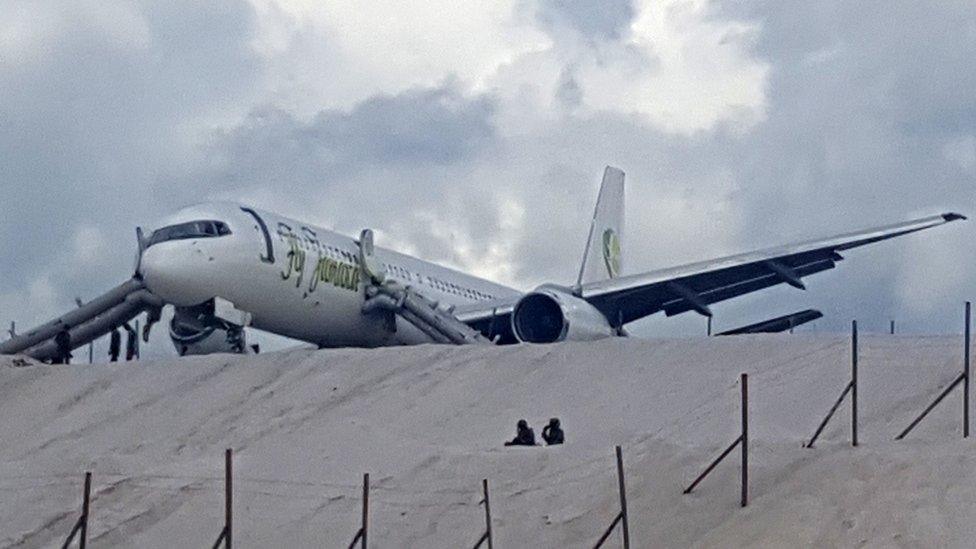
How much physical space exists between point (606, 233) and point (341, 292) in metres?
20.0

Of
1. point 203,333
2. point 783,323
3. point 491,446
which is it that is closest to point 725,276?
point 783,323

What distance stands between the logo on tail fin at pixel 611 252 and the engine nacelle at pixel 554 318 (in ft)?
59.5

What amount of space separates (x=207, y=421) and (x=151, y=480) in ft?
19.1

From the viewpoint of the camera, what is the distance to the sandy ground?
22.0 m

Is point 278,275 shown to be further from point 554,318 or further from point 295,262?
point 554,318

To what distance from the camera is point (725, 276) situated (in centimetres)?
4425

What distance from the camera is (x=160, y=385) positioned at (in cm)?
3759

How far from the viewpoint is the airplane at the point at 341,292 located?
39500 mm

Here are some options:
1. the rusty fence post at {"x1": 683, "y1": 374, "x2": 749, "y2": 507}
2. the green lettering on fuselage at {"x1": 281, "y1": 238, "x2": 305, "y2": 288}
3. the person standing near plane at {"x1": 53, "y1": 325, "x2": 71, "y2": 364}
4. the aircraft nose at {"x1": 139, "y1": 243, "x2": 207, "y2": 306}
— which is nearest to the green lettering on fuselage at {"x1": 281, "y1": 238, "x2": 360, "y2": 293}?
the green lettering on fuselage at {"x1": 281, "y1": 238, "x2": 305, "y2": 288}

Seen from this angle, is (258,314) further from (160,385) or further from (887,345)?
(887,345)

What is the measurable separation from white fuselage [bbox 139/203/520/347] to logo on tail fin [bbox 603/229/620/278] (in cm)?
1605

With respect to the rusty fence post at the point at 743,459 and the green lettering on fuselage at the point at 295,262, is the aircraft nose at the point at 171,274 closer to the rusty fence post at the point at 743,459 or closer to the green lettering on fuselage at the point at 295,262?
the green lettering on fuselage at the point at 295,262

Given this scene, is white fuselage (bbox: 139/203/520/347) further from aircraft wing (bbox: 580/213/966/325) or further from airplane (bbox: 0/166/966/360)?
aircraft wing (bbox: 580/213/966/325)

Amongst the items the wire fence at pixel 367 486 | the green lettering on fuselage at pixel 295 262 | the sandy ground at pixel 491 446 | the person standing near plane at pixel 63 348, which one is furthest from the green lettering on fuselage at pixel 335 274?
the wire fence at pixel 367 486
